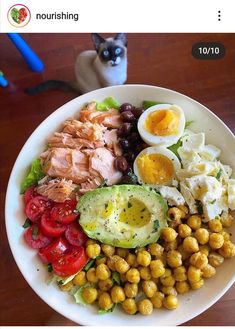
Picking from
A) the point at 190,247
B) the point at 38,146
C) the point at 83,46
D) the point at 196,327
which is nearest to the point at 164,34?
the point at 83,46

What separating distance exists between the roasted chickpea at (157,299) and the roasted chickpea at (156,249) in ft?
0.30

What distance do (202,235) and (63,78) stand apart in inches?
26.8

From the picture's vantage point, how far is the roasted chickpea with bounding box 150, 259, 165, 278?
3.30 feet

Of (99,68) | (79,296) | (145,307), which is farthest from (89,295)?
(99,68)

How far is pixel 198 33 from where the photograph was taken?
1.11m

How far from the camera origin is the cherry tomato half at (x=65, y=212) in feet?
3.43

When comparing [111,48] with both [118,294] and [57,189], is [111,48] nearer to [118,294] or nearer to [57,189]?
[57,189]

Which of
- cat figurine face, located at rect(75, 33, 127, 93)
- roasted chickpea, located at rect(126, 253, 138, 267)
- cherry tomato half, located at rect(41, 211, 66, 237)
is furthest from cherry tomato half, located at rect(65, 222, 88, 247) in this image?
cat figurine face, located at rect(75, 33, 127, 93)
